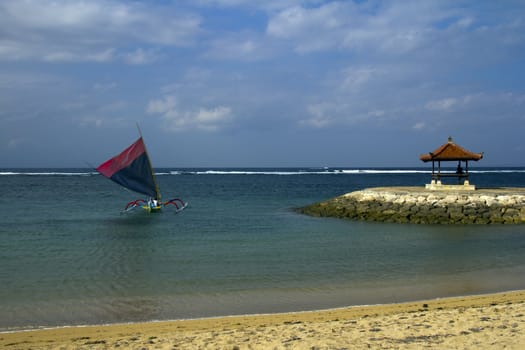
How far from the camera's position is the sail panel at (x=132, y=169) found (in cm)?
2509

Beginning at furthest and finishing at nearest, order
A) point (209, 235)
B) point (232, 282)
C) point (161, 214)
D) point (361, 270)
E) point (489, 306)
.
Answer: point (161, 214) → point (209, 235) → point (361, 270) → point (232, 282) → point (489, 306)

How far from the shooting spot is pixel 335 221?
2328cm

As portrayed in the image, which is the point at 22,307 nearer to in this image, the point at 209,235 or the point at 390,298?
the point at 390,298

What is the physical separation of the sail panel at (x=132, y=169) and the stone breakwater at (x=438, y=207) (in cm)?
985

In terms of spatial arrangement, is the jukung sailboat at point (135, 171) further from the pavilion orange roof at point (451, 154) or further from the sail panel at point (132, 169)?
the pavilion orange roof at point (451, 154)

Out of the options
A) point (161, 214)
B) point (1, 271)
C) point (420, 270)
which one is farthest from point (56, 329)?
point (161, 214)

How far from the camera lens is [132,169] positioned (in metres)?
26.3

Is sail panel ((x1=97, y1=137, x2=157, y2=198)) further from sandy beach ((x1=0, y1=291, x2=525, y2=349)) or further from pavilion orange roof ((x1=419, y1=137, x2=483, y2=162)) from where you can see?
sandy beach ((x1=0, y1=291, x2=525, y2=349))

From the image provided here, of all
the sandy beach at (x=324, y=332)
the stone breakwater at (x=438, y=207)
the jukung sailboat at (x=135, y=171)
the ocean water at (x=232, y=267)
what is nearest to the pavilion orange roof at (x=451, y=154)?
the stone breakwater at (x=438, y=207)

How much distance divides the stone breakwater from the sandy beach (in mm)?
14588

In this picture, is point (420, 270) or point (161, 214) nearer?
point (420, 270)

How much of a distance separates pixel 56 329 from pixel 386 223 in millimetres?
17235

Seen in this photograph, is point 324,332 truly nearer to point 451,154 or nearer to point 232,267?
point 232,267

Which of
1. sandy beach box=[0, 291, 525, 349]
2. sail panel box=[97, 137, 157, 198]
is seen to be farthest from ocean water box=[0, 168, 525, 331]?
sail panel box=[97, 137, 157, 198]
